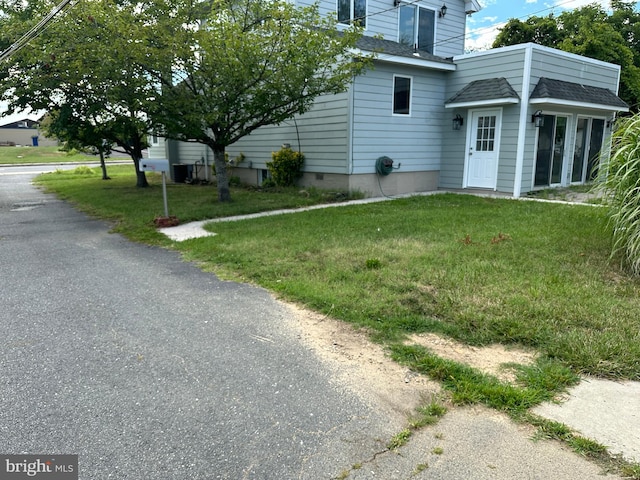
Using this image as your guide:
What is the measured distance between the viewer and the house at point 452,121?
37.4ft

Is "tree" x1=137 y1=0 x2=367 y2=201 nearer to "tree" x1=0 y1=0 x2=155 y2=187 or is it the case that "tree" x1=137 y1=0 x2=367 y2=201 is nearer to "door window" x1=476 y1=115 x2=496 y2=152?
"tree" x1=0 y1=0 x2=155 y2=187

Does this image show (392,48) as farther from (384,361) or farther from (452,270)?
(384,361)

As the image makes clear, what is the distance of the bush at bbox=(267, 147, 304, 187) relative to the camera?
12781 mm

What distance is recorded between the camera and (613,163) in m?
5.60

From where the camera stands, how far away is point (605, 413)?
2.67 meters

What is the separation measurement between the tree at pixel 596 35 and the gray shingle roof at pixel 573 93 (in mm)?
7067

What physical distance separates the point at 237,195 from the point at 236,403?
1022 centimetres

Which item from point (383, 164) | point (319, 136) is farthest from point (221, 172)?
point (383, 164)

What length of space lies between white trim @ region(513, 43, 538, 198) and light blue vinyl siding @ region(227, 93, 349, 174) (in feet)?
13.9

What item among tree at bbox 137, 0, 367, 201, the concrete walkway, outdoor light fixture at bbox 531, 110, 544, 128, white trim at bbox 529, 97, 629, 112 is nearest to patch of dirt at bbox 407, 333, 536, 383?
the concrete walkway

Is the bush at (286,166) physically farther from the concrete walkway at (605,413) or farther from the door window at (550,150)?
the concrete walkway at (605,413)

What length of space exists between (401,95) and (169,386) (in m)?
10.7

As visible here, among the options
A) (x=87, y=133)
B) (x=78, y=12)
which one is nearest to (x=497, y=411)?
(x=78, y=12)

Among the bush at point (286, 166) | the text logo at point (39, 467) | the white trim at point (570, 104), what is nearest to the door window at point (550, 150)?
the white trim at point (570, 104)
